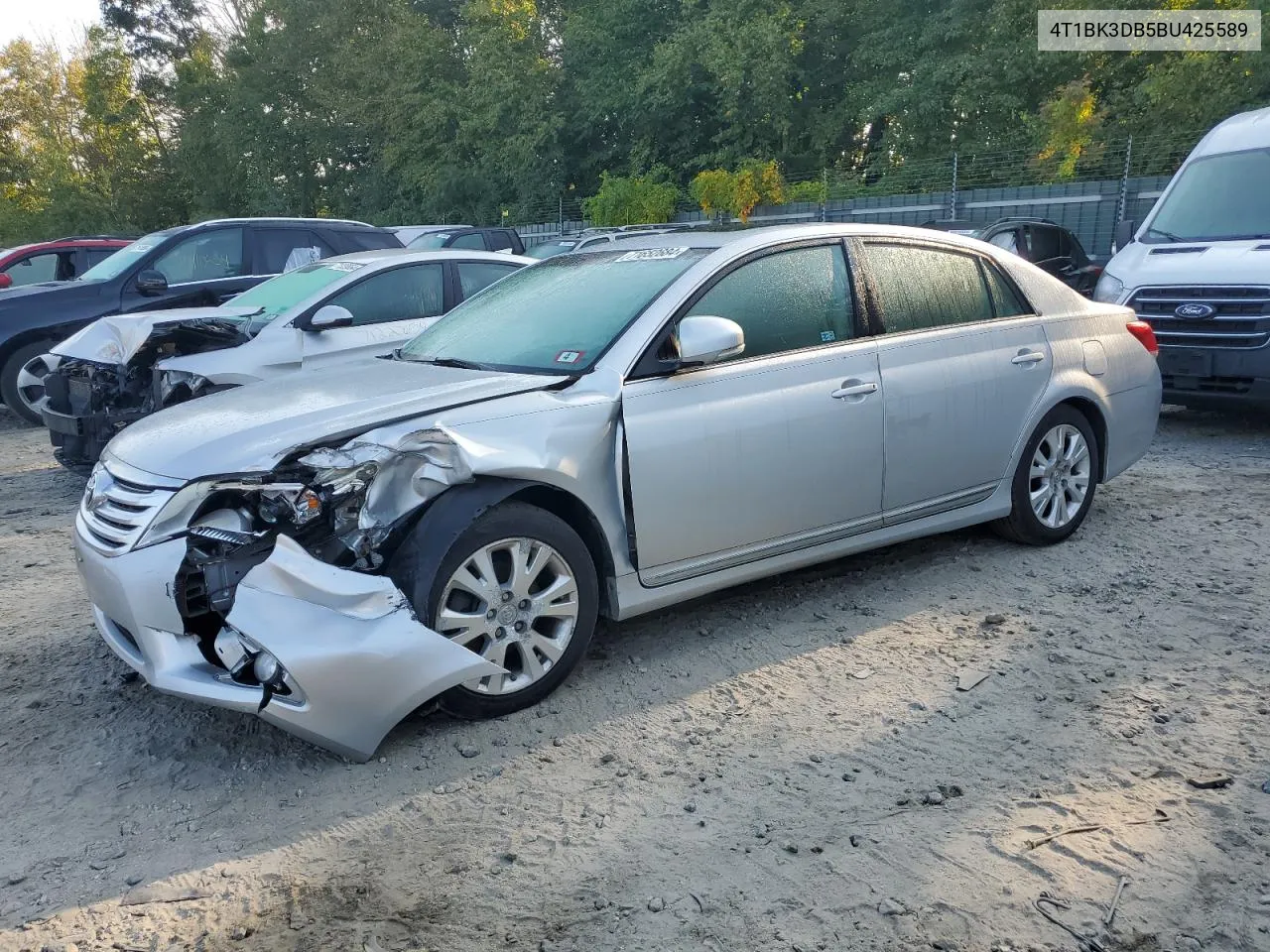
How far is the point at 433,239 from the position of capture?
1494cm

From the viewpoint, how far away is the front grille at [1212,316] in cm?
752

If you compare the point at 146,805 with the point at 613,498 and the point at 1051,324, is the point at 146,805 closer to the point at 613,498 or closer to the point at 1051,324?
the point at 613,498

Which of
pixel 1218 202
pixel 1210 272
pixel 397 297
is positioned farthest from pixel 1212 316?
pixel 397 297

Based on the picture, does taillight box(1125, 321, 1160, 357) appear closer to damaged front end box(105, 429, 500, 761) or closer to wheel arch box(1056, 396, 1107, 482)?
wheel arch box(1056, 396, 1107, 482)

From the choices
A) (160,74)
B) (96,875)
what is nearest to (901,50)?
(96,875)

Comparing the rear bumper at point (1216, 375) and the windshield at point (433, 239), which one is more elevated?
the windshield at point (433, 239)

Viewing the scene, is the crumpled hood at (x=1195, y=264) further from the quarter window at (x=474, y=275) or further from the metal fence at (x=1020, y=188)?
the metal fence at (x=1020, y=188)

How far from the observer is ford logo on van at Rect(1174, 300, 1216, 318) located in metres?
7.77

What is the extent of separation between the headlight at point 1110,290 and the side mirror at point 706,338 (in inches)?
224

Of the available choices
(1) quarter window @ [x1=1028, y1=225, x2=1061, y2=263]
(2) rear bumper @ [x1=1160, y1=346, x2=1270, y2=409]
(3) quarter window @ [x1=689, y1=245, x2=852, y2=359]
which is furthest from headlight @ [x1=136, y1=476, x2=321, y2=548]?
(1) quarter window @ [x1=1028, y1=225, x2=1061, y2=263]

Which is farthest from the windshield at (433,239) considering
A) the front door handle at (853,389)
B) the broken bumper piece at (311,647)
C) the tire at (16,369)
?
the broken bumper piece at (311,647)

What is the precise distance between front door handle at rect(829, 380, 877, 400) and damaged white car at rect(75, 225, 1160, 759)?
18 mm

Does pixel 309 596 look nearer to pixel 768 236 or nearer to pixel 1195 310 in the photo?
pixel 768 236

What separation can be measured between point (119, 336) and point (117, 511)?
13.5 ft
